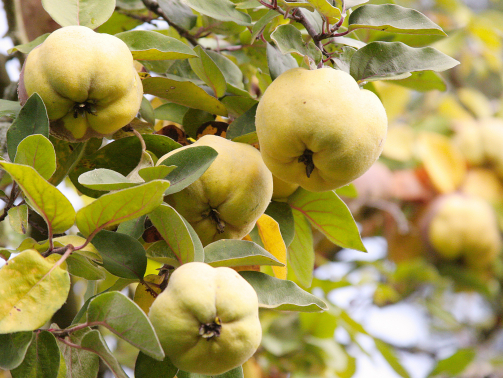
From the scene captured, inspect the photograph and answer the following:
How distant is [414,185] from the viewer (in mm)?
2912

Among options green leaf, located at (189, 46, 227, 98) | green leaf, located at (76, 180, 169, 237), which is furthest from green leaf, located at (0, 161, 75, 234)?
green leaf, located at (189, 46, 227, 98)

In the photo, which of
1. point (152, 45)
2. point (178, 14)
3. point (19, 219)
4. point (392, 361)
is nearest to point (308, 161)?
point (152, 45)

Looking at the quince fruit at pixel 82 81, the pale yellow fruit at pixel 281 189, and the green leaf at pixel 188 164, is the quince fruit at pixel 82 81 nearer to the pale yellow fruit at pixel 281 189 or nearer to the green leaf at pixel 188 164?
the green leaf at pixel 188 164

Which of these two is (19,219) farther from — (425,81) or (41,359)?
(425,81)

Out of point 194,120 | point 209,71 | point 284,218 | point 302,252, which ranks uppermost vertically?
point 209,71

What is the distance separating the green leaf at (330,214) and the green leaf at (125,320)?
42 cm

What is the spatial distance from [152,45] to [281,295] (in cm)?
39

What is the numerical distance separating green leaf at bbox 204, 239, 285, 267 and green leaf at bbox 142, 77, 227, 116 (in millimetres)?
291

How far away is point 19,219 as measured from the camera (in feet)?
2.41

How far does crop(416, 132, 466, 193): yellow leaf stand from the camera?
2.75m

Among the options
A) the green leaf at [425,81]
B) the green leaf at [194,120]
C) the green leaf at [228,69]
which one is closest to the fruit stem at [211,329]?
the green leaf at [194,120]

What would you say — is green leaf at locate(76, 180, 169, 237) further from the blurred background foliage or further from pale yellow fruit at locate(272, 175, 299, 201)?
the blurred background foliage

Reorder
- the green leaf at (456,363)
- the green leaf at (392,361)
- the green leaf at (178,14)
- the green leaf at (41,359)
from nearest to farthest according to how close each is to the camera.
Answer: the green leaf at (41,359) < the green leaf at (178,14) < the green leaf at (392,361) < the green leaf at (456,363)

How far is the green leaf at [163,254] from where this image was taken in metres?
0.68
